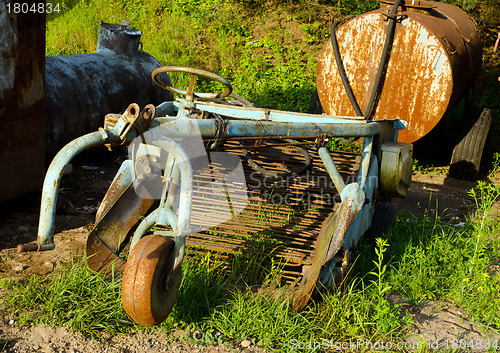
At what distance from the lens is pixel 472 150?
18.5 feet

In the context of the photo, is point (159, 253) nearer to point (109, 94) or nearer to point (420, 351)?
point (420, 351)

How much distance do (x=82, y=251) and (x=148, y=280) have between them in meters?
1.48

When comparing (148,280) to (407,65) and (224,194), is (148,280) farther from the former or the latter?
(407,65)

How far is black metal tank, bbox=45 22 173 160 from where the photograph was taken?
4.46m

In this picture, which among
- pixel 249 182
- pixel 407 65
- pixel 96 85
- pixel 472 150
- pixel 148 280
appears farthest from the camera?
pixel 472 150

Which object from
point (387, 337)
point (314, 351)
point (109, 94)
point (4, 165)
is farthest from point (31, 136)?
point (387, 337)

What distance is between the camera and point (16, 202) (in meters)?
4.16

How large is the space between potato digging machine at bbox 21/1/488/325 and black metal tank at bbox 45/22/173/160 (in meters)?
1.21

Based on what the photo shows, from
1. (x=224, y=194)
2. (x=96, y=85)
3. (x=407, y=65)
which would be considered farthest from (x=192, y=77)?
(x=407, y=65)

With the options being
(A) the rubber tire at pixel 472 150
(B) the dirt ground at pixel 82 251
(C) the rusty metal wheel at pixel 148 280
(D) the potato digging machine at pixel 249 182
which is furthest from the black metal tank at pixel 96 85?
(A) the rubber tire at pixel 472 150

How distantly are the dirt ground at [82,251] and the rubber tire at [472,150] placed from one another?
0.46 ft

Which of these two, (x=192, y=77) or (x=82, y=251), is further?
(x=82, y=251)

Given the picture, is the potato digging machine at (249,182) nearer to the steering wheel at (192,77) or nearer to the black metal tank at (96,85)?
the steering wheel at (192,77)

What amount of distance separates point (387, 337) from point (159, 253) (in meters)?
1.34
